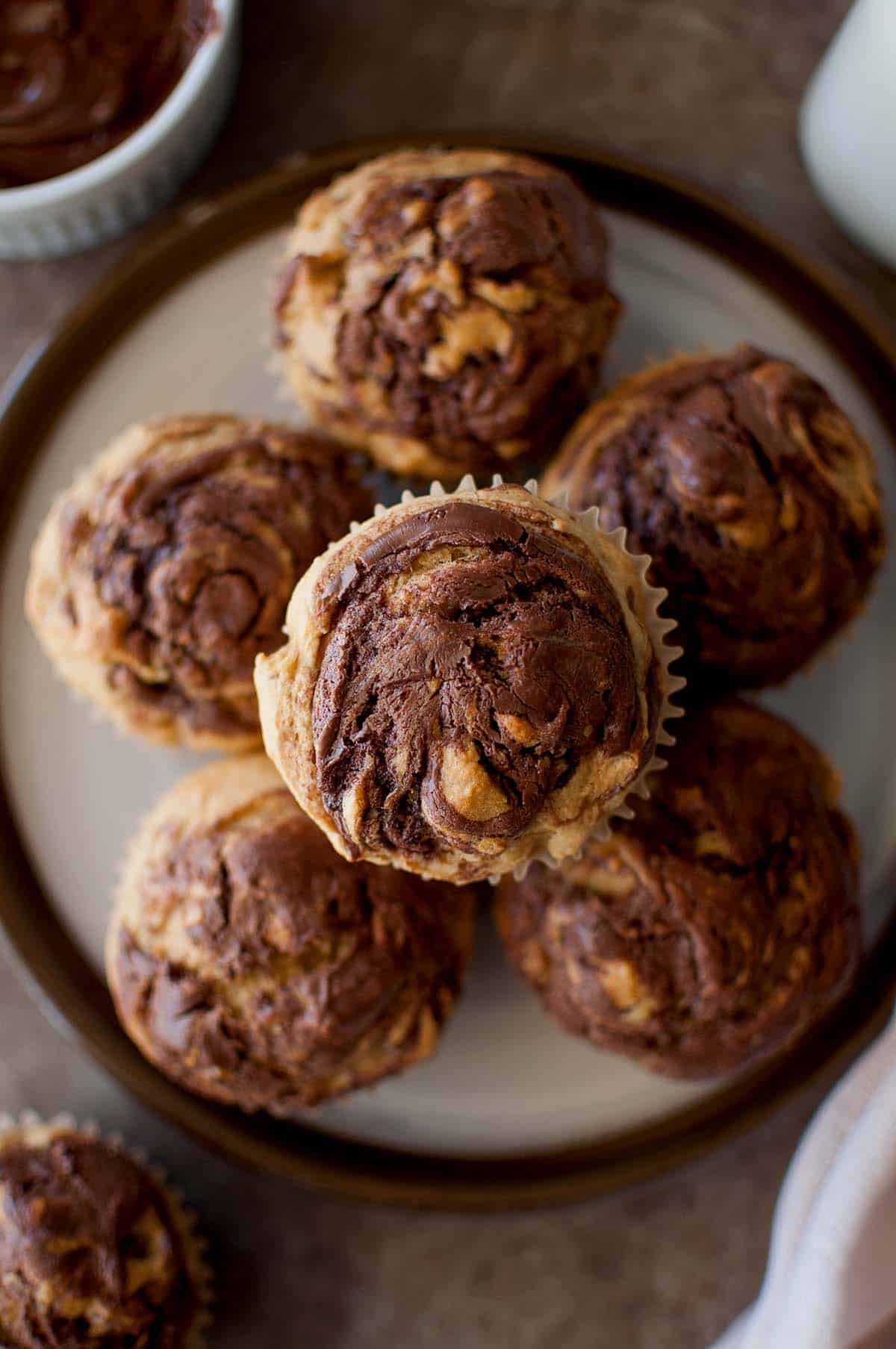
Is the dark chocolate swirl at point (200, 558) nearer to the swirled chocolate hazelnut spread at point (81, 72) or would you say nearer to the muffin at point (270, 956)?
the muffin at point (270, 956)

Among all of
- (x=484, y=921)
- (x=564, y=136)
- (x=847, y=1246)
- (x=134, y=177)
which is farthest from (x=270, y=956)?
(x=564, y=136)

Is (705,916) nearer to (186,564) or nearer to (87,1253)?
(186,564)

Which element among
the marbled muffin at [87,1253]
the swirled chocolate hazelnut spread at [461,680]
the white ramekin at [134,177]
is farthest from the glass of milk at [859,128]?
the marbled muffin at [87,1253]

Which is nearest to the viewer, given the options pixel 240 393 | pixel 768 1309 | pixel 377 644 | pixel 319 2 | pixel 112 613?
pixel 377 644

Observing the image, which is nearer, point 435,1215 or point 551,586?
point 551,586

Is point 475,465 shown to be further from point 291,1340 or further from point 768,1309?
point 291,1340

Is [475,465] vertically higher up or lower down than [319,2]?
lower down

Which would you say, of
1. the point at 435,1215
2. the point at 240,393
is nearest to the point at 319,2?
the point at 240,393

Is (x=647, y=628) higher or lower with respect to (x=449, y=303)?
lower
